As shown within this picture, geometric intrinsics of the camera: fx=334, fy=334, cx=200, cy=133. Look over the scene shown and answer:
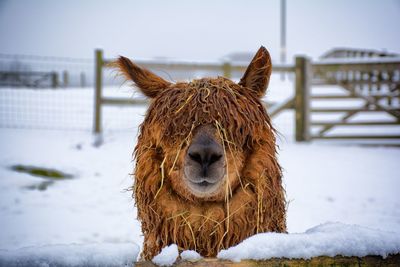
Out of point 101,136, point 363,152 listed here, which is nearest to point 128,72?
point 101,136

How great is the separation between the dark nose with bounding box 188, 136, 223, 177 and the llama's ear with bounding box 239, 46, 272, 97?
21.7 inches

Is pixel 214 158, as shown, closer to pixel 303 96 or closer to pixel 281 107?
pixel 281 107

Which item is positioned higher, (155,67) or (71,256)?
(155,67)

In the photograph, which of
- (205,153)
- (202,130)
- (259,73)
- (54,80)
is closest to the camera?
(205,153)

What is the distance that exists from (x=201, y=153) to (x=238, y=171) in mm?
320

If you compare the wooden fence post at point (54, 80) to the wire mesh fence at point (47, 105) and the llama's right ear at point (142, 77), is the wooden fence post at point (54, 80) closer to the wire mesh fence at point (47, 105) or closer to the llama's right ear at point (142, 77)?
the wire mesh fence at point (47, 105)

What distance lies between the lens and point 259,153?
6.52 feet

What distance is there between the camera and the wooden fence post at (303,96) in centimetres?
729

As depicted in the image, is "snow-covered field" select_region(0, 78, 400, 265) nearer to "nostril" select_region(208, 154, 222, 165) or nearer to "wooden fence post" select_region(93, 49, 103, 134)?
"wooden fence post" select_region(93, 49, 103, 134)

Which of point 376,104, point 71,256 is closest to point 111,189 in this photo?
point 71,256

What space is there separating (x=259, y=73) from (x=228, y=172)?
0.65 m

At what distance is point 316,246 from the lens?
3.59 feet

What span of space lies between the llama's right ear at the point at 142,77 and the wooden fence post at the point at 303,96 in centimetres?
571

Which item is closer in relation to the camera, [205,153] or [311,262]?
[311,262]
